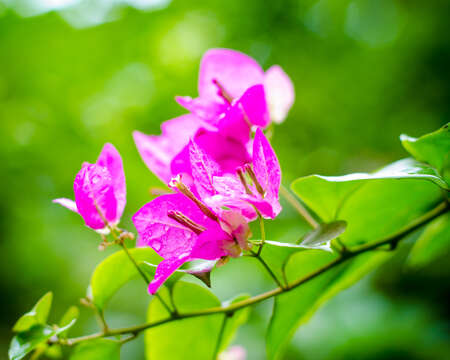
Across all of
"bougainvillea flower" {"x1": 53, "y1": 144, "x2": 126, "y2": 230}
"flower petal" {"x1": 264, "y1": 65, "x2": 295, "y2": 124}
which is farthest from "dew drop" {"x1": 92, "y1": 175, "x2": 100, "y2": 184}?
"flower petal" {"x1": 264, "y1": 65, "x2": 295, "y2": 124}

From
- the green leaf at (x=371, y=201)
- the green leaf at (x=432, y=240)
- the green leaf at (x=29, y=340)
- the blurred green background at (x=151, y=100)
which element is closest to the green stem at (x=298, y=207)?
the green leaf at (x=371, y=201)

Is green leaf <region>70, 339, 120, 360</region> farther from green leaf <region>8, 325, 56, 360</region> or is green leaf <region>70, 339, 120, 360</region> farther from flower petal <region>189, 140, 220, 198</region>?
flower petal <region>189, 140, 220, 198</region>

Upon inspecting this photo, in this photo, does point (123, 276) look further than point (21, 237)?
No

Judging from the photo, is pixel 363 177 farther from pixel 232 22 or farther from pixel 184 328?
pixel 232 22

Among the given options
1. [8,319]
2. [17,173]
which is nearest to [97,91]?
[17,173]

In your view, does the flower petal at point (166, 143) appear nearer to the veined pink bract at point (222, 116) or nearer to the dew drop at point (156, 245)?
the veined pink bract at point (222, 116)

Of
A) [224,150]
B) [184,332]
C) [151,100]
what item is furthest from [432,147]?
[151,100]

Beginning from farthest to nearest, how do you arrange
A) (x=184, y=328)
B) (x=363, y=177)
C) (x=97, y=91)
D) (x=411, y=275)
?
(x=97, y=91) → (x=411, y=275) → (x=184, y=328) → (x=363, y=177)
